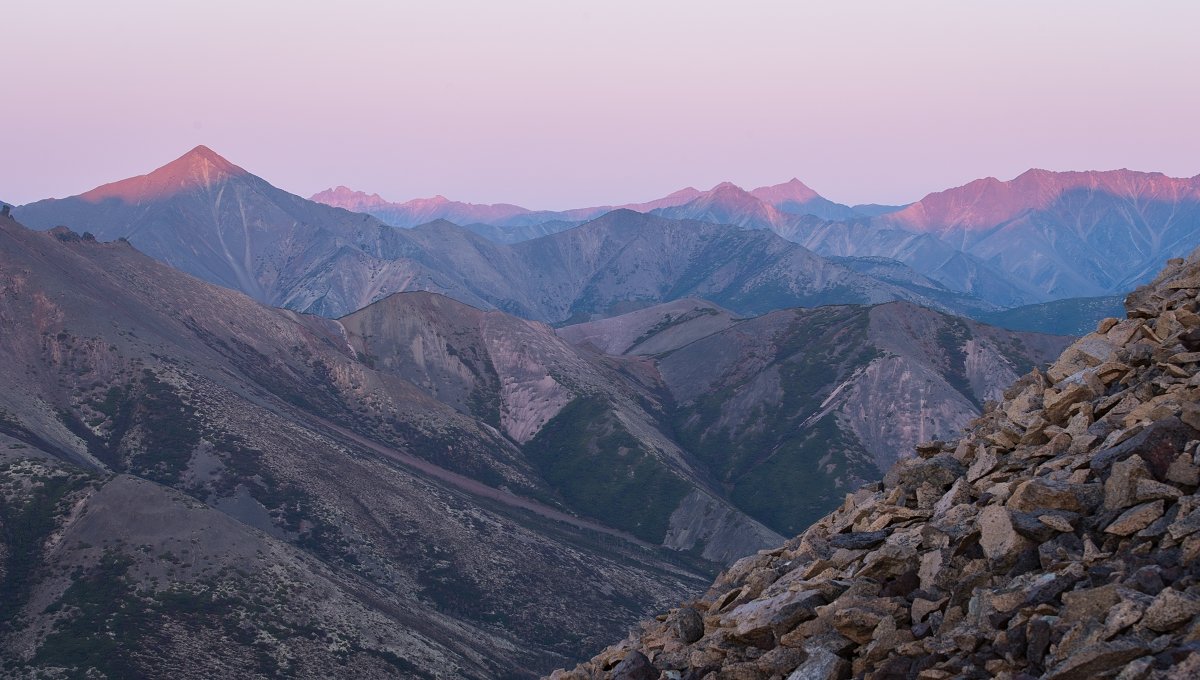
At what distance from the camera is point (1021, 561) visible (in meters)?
19.1

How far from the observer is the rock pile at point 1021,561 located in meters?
16.4

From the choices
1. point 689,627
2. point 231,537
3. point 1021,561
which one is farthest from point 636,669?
point 231,537

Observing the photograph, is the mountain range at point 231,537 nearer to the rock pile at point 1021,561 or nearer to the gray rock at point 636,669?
the gray rock at point 636,669

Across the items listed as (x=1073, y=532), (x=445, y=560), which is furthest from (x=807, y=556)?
(x=445, y=560)

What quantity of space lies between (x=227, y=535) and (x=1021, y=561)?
115 metres

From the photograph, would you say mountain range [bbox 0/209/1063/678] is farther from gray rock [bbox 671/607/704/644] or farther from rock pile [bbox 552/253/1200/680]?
rock pile [bbox 552/253/1200/680]

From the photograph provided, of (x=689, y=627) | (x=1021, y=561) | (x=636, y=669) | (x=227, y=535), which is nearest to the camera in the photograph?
(x=1021, y=561)

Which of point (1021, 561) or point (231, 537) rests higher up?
point (1021, 561)

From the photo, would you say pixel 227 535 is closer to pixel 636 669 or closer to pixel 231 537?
pixel 231 537

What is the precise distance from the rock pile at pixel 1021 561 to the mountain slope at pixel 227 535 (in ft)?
283

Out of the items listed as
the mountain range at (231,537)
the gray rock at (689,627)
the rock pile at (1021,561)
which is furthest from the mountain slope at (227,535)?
the rock pile at (1021,561)

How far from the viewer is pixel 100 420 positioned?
160 metres

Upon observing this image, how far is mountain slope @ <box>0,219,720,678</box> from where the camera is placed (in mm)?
103750

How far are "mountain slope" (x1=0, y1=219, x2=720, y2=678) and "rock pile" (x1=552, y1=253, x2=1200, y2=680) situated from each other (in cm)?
8625
